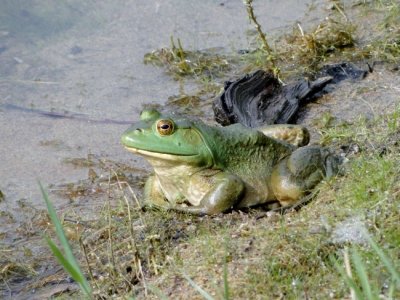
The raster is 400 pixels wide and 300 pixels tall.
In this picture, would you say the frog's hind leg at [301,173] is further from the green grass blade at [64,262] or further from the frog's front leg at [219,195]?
the green grass blade at [64,262]

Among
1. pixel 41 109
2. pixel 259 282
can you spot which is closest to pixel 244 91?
pixel 41 109

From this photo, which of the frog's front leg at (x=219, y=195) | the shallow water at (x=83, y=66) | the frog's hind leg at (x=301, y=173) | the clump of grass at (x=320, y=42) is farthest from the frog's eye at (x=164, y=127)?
the clump of grass at (x=320, y=42)

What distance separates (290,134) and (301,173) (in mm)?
606

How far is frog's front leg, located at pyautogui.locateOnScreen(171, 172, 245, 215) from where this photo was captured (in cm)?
516

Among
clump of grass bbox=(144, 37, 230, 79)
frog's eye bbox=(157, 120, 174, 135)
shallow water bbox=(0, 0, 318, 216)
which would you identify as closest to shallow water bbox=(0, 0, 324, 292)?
shallow water bbox=(0, 0, 318, 216)

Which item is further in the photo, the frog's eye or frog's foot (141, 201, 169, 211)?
frog's foot (141, 201, 169, 211)

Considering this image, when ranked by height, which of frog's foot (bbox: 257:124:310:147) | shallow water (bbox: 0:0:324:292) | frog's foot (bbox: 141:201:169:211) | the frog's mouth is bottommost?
shallow water (bbox: 0:0:324:292)

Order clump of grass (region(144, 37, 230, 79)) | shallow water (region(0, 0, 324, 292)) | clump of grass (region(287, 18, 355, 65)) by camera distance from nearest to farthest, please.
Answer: shallow water (region(0, 0, 324, 292))
clump of grass (region(287, 18, 355, 65))
clump of grass (region(144, 37, 230, 79))

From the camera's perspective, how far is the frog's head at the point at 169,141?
5219 mm

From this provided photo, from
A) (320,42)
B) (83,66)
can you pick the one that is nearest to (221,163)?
(320,42)

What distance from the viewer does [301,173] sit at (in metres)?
5.17

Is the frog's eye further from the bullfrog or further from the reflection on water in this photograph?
the reflection on water

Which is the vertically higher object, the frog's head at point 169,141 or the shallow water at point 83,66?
the frog's head at point 169,141

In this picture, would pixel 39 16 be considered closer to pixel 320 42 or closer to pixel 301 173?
pixel 320 42
